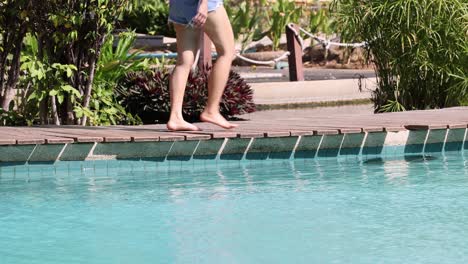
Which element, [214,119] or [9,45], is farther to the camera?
[9,45]

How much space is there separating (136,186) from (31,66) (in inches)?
83.9

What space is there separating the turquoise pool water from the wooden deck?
0.23m

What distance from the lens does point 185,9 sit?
8234 mm

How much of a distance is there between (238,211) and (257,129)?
80.7 inches

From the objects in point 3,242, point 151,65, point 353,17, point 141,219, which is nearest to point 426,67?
point 353,17

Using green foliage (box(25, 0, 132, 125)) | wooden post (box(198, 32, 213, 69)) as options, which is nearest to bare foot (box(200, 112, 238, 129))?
green foliage (box(25, 0, 132, 125))

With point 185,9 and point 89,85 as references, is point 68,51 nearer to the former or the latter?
point 89,85

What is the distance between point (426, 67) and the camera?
35.3 ft

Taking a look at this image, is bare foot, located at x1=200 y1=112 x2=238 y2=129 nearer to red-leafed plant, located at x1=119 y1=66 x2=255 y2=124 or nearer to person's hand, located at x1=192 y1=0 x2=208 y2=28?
person's hand, located at x1=192 y1=0 x2=208 y2=28

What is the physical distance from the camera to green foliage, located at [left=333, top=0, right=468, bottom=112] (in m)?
10.7

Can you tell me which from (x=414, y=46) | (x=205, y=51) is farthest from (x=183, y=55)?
(x=205, y=51)

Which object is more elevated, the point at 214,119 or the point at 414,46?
the point at 414,46

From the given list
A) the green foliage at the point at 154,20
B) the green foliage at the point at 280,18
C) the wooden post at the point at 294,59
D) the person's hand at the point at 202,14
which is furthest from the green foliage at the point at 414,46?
the green foliage at the point at 280,18

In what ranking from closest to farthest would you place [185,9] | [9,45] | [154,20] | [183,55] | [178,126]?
1. [185,9]
2. [183,55]
3. [178,126]
4. [9,45]
5. [154,20]
